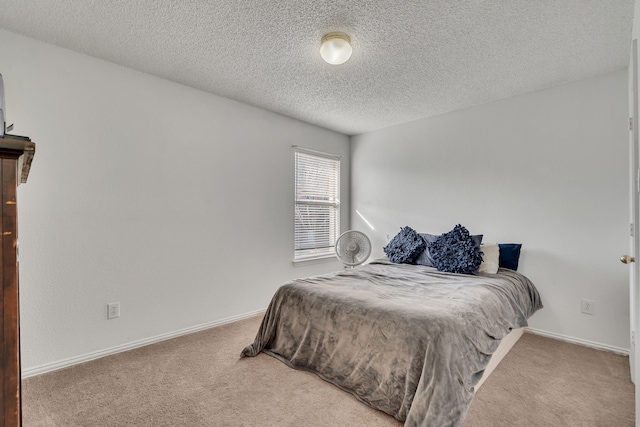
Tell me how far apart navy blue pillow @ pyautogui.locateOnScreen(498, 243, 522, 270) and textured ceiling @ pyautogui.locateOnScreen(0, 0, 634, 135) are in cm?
152

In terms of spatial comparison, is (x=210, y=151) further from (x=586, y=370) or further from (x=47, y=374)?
(x=586, y=370)

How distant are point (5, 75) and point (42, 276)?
1.38 metres

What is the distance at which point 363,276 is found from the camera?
2730 millimetres

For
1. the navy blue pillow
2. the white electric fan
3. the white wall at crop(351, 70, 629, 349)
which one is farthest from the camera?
the white electric fan

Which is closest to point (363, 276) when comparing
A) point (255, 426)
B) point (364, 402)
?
point (364, 402)

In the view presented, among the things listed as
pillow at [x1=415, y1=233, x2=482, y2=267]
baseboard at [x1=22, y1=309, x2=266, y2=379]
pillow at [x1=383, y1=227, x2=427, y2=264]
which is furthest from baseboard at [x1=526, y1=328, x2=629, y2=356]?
baseboard at [x1=22, y1=309, x2=266, y2=379]

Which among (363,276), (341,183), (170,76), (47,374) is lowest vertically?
(47,374)

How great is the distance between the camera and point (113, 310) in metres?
2.45

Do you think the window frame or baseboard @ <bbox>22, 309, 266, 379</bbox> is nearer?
baseboard @ <bbox>22, 309, 266, 379</bbox>

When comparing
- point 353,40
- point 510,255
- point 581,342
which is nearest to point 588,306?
point 581,342

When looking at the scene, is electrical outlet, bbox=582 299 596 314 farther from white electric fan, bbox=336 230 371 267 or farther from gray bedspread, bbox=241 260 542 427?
white electric fan, bbox=336 230 371 267

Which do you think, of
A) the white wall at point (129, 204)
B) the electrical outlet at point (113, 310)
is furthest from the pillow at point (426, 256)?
the electrical outlet at point (113, 310)

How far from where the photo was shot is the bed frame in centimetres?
204

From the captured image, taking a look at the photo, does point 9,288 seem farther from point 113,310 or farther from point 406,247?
point 406,247
